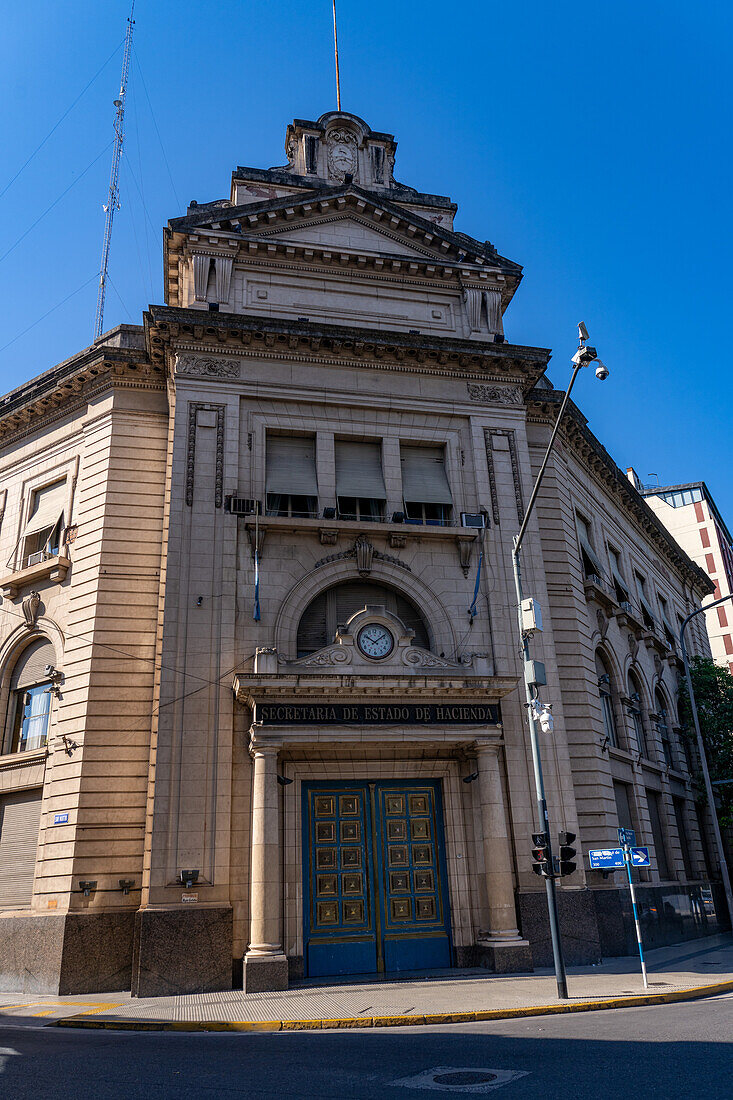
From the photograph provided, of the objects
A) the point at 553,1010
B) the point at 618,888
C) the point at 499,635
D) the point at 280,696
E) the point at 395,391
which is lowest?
the point at 553,1010

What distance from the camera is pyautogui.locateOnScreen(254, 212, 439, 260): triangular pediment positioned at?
26.4 meters

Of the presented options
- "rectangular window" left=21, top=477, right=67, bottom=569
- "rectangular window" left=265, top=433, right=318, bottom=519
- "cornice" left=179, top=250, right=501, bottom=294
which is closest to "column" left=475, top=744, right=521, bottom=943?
"rectangular window" left=265, top=433, right=318, bottom=519

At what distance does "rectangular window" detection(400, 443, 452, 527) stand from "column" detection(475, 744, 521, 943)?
7.21 metres

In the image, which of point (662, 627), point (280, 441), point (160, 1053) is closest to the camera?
point (160, 1053)

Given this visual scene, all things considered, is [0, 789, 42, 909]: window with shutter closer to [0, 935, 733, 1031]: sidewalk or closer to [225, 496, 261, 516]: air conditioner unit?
[0, 935, 733, 1031]: sidewalk

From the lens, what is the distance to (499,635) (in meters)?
22.9

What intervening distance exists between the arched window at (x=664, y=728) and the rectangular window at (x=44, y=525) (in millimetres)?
24520

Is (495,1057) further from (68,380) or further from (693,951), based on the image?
(68,380)

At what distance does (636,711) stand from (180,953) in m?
20.3

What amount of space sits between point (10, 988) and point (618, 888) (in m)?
16.2

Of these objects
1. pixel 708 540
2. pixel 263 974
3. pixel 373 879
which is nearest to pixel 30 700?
pixel 263 974

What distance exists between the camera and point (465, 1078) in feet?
30.2

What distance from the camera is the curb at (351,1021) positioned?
45.0ft

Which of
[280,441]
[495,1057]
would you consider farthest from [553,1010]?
[280,441]
